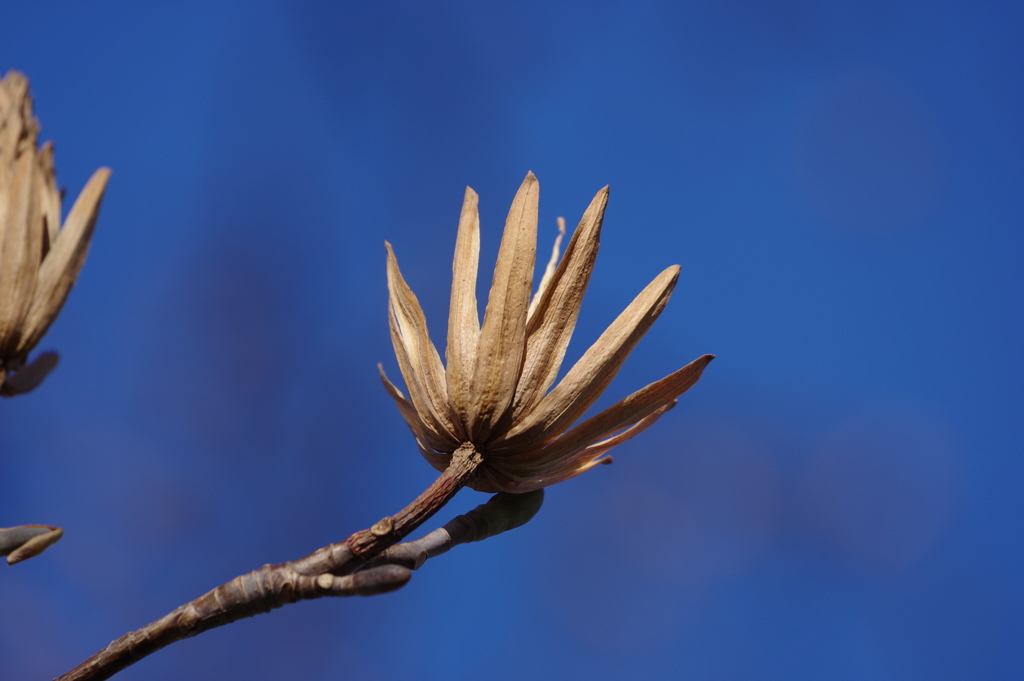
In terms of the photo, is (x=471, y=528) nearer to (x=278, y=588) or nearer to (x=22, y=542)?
(x=278, y=588)

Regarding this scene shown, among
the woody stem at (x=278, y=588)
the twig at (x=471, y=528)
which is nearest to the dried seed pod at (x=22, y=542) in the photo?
the woody stem at (x=278, y=588)

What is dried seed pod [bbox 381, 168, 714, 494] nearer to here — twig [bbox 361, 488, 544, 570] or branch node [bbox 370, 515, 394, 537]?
twig [bbox 361, 488, 544, 570]

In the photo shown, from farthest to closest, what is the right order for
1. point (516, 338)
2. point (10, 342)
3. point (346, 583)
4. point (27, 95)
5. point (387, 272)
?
point (387, 272), point (516, 338), point (27, 95), point (10, 342), point (346, 583)

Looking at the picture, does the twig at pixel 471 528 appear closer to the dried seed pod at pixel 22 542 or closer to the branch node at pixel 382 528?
the branch node at pixel 382 528

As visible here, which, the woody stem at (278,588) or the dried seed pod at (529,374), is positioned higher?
the dried seed pod at (529,374)

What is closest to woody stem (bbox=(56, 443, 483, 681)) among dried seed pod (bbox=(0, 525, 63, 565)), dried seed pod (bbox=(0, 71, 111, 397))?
dried seed pod (bbox=(0, 525, 63, 565))

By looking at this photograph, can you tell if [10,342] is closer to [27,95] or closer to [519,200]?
[27,95]

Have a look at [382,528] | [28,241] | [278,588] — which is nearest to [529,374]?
[382,528]

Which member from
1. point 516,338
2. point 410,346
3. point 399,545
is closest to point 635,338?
point 516,338
